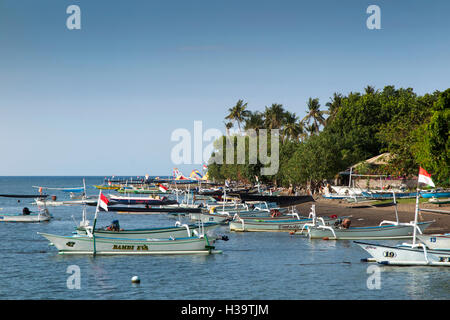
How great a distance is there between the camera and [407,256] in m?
33.6

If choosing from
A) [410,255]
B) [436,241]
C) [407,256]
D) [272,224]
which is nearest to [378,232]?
[436,241]

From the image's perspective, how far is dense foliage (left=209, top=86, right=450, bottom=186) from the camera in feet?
191

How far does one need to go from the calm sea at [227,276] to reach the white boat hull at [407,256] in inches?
19.3

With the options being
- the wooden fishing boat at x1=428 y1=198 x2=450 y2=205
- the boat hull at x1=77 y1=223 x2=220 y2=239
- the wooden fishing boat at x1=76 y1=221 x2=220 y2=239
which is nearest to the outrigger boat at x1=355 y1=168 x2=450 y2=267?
the wooden fishing boat at x1=76 y1=221 x2=220 y2=239

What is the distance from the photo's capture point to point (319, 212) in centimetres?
7450

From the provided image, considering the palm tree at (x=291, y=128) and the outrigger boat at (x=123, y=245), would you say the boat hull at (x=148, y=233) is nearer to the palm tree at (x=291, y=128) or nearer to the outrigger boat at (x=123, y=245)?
the outrigger boat at (x=123, y=245)

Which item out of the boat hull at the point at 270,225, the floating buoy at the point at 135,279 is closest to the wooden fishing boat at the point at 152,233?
the boat hull at the point at 270,225

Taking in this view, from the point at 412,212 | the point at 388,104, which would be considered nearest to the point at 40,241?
the point at 412,212

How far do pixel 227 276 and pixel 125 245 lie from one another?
10.3m

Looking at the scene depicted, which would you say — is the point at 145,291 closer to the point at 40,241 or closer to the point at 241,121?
the point at 40,241

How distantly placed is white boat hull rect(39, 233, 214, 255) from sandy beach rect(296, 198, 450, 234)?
2276cm

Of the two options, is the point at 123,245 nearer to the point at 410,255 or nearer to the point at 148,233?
the point at 148,233

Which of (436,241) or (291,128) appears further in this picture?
(291,128)
